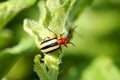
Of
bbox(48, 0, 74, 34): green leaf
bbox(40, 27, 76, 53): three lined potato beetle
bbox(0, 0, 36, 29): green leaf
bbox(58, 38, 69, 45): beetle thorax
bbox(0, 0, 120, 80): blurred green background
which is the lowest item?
bbox(0, 0, 120, 80): blurred green background

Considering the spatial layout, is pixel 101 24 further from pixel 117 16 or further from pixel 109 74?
pixel 109 74

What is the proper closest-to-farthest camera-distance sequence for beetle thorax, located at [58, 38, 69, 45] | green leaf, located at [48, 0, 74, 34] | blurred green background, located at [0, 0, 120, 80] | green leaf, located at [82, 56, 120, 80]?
green leaf, located at [48, 0, 74, 34]
beetle thorax, located at [58, 38, 69, 45]
green leaf, located at [82, 56, 120, 80]
blurred green background, located at [0, 0, 120, 80]

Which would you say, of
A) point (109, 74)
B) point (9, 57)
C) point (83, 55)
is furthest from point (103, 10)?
point (9, 57)

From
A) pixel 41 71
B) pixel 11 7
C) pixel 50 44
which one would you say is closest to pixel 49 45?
pixel 50 44

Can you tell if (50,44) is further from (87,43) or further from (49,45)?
(87,43)

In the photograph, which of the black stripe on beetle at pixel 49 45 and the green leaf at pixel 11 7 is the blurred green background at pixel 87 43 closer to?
the green leaf at pixel 11 7

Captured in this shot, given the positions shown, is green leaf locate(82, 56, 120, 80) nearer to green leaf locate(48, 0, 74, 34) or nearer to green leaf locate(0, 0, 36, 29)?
green leaf locate(0, 0, 36, 29)

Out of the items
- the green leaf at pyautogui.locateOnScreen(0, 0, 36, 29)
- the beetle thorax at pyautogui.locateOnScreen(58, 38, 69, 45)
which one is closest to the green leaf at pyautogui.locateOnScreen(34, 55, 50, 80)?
the beetle thorax at pyautogui.locateOnScreen(58, 38, 69, 45)
